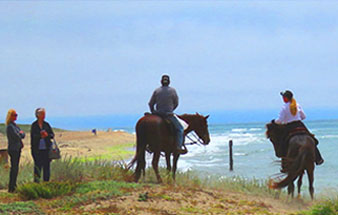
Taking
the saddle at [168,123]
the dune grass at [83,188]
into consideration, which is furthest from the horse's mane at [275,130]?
the saddle at [168,123]

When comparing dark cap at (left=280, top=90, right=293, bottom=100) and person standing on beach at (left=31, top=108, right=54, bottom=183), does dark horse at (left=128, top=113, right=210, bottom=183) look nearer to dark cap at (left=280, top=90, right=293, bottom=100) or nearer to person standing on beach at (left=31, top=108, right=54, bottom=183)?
person standing on beach at (left=31, top=108, right=54, bottom=183)

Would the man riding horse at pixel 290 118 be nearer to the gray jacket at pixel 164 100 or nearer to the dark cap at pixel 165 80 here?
the gray jacket at pixel 164 100

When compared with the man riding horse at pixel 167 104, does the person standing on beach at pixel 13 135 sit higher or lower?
lower

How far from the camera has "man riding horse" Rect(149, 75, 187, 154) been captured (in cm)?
1316

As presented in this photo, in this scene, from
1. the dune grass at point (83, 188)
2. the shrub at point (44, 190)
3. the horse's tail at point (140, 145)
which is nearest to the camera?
the dune grass at point (83, 188)

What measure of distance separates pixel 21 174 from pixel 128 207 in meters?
5.40

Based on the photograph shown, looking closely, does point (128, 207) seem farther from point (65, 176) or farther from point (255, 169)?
point (255, 169)

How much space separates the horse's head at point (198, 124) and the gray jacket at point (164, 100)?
0.88m

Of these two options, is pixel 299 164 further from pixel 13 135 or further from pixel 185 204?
pixel 13 135

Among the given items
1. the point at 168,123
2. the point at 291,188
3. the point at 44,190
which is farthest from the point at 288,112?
the point at 44,190

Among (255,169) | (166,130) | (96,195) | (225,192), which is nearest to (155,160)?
(166,130)

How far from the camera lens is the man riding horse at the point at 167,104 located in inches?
518

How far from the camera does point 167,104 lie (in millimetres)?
13258

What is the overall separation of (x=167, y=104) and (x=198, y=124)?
56.3 inches
